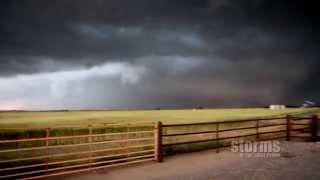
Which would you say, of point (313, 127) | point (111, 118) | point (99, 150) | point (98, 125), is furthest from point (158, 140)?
point (111, 118)

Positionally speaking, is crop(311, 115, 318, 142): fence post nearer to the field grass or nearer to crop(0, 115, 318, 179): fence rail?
crop(0, 115, 318, 179): fence rail

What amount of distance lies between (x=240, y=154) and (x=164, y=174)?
4.65 meters

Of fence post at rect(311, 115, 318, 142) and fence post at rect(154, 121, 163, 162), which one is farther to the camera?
fence post at rect(311, 115, 318, 142)

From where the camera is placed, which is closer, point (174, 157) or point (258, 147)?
point (174, 157)

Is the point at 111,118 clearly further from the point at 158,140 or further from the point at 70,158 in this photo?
the point at 158,140

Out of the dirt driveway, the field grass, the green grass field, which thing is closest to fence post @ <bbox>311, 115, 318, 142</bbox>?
the field grass

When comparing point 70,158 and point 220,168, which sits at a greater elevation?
point 220,168

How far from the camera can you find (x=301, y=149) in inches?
604

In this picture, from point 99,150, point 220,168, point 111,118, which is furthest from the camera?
point 111,118

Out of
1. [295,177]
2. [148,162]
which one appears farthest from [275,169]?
[148,162]

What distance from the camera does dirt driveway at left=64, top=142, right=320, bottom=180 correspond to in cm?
967

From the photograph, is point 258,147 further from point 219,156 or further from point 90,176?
point 90,176

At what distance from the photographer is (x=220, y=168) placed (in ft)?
35.9

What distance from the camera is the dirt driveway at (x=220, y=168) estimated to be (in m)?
9.67
